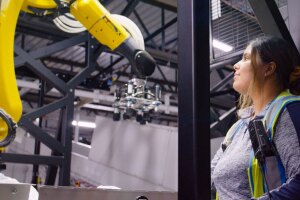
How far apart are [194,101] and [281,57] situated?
552 mm

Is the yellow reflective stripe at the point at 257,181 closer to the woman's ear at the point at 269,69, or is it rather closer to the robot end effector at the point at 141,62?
the woman's ear at the point at 269,69

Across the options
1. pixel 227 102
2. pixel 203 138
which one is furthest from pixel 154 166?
pixel 227 102

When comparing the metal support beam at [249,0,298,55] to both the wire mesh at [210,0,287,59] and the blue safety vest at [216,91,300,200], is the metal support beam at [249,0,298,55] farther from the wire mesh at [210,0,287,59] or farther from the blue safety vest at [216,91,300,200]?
the wire mesh at [210,0,287,59]

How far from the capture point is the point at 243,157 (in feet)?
4.12

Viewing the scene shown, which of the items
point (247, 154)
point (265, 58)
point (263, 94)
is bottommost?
point (247, 154)

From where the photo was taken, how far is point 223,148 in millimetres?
1484

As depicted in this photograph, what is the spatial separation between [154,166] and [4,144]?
1.86 meters

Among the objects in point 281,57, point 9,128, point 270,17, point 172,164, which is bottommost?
point 172,164

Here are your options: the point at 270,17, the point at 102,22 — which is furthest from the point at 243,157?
the point at 102,22

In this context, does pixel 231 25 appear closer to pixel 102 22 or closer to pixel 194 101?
pixel 102 22

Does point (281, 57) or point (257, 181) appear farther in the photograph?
point (281, 57)

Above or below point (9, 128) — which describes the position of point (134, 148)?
below

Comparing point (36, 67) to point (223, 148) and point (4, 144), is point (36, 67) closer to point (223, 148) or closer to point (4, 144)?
point (4, 144)

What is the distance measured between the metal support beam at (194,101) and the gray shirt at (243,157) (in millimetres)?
296
